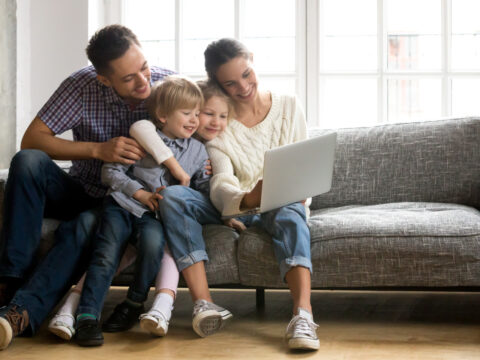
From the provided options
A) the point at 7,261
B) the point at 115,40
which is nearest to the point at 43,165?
the point at 7,261

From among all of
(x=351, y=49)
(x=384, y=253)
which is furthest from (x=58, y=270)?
(x=351, y=49)

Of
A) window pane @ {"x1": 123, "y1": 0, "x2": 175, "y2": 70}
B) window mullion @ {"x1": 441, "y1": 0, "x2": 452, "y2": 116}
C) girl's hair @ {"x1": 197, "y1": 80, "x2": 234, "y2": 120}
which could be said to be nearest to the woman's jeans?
girl's hair @ {"x1": 197, "y1": 80, "x2": 234, "y2": 120}

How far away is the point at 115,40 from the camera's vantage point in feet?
7.77

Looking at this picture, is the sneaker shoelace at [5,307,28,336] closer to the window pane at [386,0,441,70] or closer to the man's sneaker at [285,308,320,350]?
the man's sneaker at [285,308,320,350]

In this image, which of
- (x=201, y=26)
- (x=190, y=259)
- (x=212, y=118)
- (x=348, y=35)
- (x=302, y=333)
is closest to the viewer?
(x=302, y=333)

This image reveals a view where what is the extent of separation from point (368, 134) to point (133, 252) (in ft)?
3.40

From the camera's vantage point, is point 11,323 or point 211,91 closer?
point 11,323

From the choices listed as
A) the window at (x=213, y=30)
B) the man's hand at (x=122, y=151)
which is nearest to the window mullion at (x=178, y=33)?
the window at (x=213, y=30)

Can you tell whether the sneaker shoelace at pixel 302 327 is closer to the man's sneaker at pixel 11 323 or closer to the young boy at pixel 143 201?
the young boy at pixel 143 201

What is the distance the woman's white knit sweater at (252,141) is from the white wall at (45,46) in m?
1.39

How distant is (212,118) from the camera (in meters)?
2.40

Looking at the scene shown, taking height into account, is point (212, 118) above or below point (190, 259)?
above

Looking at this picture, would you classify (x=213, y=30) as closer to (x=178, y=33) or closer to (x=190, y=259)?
(x=178, y=33)

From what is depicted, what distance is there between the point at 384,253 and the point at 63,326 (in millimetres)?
967
